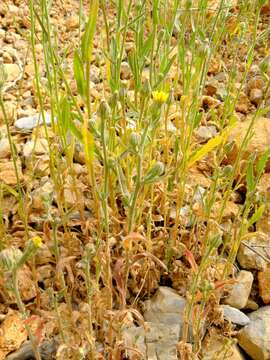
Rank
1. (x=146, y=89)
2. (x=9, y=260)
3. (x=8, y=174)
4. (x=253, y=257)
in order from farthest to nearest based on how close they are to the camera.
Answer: (x=8, y=174)
(x=253, y=257)
(x=146, y=89)
(x=9, y=260)

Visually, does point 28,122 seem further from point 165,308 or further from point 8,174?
point 165,308

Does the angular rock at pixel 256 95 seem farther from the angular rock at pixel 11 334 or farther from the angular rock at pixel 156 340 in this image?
the angular rock at pixel 11 334

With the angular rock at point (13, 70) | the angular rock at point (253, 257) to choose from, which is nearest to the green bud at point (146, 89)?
the angular rock at point (253, 257)

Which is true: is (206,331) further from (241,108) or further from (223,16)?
(241,108)

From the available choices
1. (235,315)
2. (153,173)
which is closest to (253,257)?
(235,315)

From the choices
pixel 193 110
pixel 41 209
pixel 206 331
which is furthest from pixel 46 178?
pixel 206 331

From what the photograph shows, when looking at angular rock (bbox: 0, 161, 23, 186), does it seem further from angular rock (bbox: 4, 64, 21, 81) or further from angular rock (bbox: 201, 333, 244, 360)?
angular rock (bbox: 201, 333, 244, 360)
